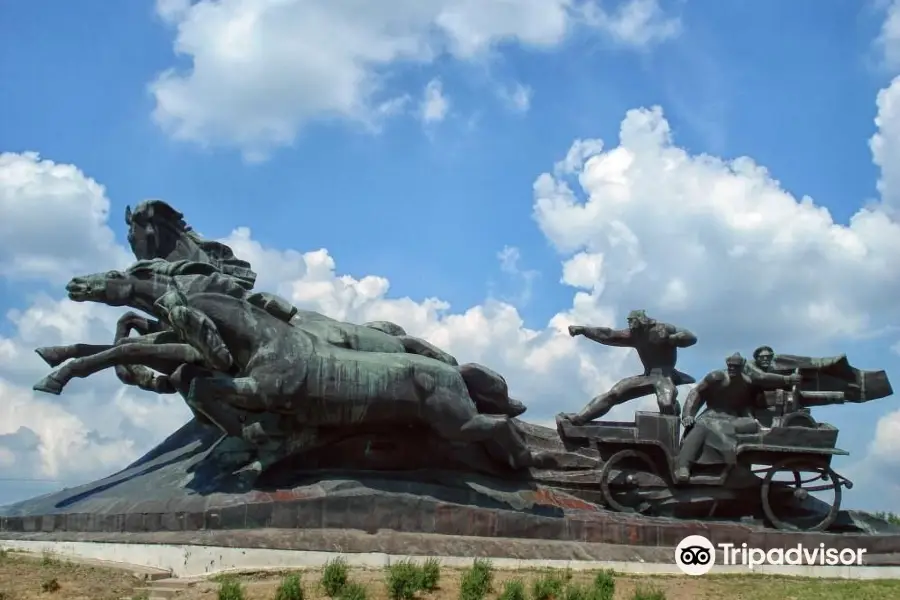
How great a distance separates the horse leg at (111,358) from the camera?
1347 cm

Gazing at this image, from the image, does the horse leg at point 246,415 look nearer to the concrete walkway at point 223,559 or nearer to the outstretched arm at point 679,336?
the concrete walkway at point 223,559

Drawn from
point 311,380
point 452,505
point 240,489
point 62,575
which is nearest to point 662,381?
point 452,505

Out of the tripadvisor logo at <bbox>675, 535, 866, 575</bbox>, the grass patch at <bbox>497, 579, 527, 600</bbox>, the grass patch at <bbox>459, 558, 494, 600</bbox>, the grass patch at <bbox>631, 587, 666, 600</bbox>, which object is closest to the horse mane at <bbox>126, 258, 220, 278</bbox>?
the grass patch at <bbox>459, 558, 494, 600</bbox>

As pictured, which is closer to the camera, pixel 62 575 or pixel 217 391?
pixel 62 575

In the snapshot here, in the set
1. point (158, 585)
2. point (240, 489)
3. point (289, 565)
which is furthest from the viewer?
point (240, 489)

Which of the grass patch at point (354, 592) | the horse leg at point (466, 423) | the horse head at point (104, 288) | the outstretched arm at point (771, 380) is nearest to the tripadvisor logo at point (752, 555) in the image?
the outstretched arm at point (771, 380)

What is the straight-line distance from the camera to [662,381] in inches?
619

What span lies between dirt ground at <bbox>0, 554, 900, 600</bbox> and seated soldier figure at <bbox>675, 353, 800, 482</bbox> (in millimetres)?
2194

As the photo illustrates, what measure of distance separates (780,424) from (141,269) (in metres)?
9.89

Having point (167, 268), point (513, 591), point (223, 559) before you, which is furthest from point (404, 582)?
point (167, 268)

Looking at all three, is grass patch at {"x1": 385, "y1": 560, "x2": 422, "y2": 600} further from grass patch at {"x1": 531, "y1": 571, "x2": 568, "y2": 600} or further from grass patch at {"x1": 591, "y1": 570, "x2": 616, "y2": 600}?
grass patch at {"x1": 591, "y1": 570, "x2": 616, "y2": 600}

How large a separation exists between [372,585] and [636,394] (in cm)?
657

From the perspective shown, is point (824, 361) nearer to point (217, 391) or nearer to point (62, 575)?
point (217, 391)

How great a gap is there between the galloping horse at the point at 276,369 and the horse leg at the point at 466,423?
0.6 inches
